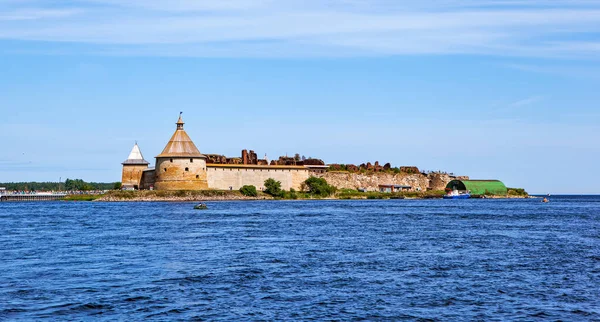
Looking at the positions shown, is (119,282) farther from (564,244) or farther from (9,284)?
(564,244)

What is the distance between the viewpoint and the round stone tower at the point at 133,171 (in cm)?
9838

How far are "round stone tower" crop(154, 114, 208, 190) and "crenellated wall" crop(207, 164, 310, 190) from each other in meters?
3.54

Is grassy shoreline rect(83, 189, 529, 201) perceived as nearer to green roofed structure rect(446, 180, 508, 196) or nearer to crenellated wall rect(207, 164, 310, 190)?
crenellated wall rect(207, 164, 310, 190)

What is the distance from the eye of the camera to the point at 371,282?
1917 cm

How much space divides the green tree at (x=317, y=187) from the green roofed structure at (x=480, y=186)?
86.1 feet

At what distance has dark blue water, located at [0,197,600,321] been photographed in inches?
615

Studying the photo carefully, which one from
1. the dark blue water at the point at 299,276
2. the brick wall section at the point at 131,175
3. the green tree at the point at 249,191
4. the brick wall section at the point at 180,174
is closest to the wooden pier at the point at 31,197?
the brick wall section at the point at 131,175

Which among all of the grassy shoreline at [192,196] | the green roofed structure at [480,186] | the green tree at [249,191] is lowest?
the grassy shoreline at [192,196]

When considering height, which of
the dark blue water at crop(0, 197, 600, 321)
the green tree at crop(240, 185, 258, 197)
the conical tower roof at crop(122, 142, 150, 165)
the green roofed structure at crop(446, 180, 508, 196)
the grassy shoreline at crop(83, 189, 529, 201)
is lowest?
→ the dark blue water at crop(0, 197, 600, 321)

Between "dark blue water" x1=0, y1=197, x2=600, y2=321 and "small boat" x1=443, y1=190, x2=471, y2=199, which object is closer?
"dark blue water" x1=0, y1=197, x2=600, y2=321

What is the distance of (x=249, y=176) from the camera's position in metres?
98.4

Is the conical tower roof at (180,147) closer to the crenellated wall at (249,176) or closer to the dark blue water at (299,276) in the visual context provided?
the crenellated wall at (249,176)

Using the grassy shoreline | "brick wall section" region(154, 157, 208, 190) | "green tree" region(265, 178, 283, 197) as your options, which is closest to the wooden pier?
the grassy shoreline

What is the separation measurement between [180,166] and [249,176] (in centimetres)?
1161
